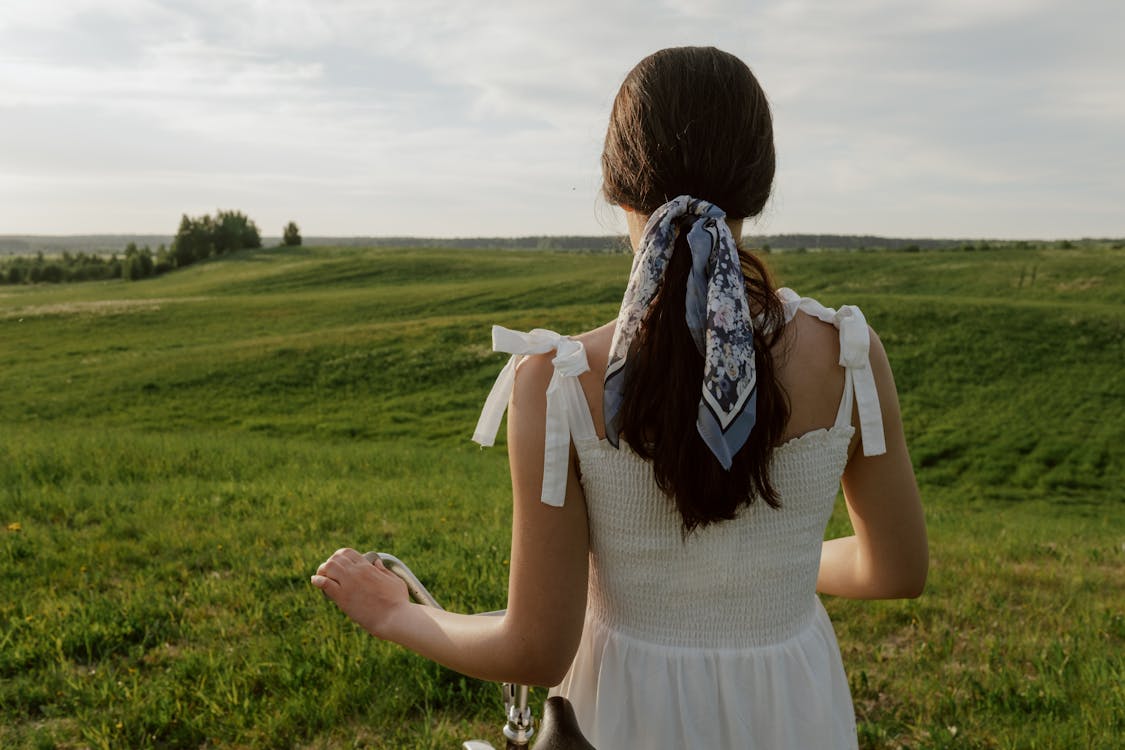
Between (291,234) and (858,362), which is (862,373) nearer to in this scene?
(858,362)

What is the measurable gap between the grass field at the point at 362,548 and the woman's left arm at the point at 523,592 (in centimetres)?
215

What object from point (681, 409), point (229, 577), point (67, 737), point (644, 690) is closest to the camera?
point (681, 409)

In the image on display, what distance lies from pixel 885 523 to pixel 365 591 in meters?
1.07

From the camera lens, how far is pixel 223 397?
23.5m

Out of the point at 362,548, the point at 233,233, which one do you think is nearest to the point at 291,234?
the point at 233,233

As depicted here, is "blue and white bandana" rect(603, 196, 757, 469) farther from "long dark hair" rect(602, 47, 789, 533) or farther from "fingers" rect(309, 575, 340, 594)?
"fingers" rect(309, 575, 340, 594)

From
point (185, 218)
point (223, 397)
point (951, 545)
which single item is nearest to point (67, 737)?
point (951, 545)

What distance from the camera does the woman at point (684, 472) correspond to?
5.08 feet

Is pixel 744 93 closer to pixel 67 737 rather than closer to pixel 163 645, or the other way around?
pixel 67 737

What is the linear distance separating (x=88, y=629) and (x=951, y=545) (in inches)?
247

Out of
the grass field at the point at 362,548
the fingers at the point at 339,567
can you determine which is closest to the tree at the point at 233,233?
the grass field at the point at 362,548

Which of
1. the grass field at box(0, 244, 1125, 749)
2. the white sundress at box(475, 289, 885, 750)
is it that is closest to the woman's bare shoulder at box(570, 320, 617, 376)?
the white sundress at box(475, 289, 885, 750)

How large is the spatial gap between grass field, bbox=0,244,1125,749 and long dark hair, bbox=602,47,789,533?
8.08 feet

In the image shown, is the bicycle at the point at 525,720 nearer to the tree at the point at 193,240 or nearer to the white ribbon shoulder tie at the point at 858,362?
the white ribbon shoulder tie at the point at 858,362
